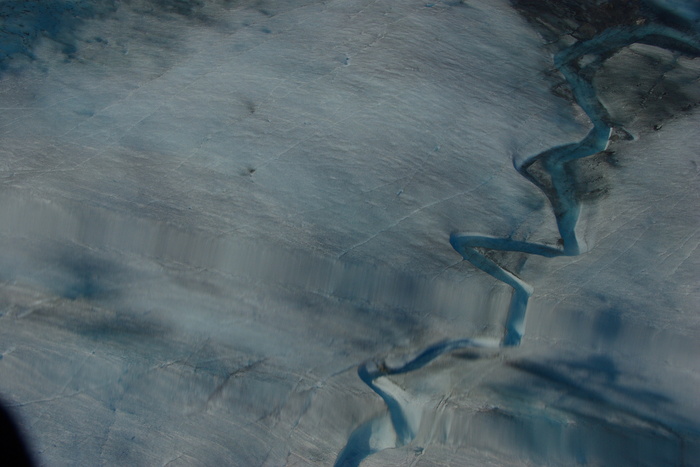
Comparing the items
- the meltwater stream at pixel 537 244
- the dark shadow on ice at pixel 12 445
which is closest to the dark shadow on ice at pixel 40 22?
the dark shadow on ice at pixel 12 445

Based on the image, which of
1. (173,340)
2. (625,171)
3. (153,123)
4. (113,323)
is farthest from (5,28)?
(625,171)

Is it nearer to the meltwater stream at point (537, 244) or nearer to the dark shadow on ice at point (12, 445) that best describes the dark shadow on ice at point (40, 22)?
the dark shadow on ice at point (12, 445)

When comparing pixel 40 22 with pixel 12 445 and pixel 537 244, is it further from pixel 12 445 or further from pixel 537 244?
pixel 537 244

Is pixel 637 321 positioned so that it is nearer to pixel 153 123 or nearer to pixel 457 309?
pixel 457 309

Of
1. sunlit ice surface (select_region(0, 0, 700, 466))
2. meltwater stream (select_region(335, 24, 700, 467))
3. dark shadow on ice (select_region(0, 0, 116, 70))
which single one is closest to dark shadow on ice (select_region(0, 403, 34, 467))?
sunlit ice surface (select_region(0, 0, 700, 466))

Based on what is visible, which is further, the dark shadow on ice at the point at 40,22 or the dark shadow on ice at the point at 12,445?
the dark shadow on ice at the point at 40,22

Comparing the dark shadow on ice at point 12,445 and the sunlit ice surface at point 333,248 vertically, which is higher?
the sunlit ice surface at point 333,248

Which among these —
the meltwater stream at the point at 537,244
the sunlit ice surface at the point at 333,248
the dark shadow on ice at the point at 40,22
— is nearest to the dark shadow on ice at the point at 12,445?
the sunlit ice surface at the point at 333,248
